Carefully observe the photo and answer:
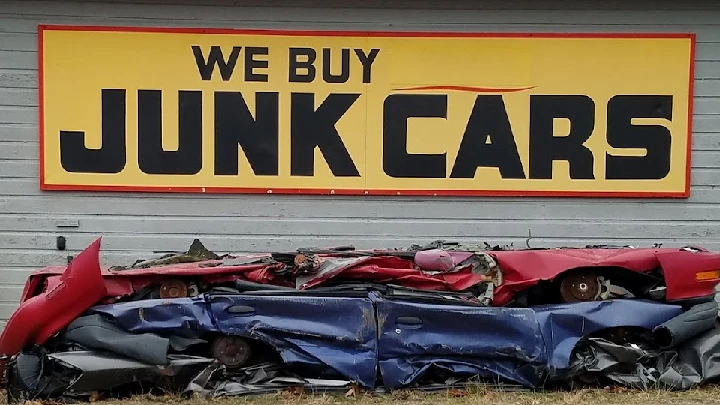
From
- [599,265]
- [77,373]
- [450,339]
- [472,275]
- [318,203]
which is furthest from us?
[318,203]

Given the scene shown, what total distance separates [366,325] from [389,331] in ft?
0.60

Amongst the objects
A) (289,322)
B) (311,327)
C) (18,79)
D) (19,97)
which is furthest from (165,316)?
(18,79)

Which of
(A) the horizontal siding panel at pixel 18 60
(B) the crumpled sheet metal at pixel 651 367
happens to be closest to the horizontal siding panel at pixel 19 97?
(A) the horizontal siding panel at pixel 18 60

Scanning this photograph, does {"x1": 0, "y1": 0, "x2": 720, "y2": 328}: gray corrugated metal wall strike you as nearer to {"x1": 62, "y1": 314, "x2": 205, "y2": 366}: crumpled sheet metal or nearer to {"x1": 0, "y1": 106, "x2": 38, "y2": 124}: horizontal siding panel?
{"x1": 0, "y1": 106, "x2": 38, "y2": 124}: horizontal siding panel

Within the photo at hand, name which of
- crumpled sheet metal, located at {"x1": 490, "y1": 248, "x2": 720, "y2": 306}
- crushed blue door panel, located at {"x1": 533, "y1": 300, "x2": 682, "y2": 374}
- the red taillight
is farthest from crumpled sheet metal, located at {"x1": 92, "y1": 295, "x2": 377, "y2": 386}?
the red taillight

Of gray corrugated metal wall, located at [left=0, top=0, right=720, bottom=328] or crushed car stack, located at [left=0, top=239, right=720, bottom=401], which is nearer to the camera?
crushed car stack, located at [left=0, top=239, right=720, bottom=401]

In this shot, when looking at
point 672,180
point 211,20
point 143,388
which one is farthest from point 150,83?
point 672,180

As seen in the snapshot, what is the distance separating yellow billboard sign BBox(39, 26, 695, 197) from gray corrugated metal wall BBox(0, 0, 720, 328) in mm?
139

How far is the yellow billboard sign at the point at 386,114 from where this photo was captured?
A: 23.7 ft

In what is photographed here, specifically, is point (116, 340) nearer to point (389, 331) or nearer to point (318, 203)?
point (389, 331)

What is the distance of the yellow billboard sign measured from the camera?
7.23 m

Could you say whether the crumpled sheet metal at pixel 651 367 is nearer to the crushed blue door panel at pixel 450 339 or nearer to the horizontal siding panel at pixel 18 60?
the crushed blue door panel at pixel 450 339

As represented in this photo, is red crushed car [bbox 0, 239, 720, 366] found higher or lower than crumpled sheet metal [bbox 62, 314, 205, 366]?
higher

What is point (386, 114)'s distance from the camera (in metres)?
7.30
